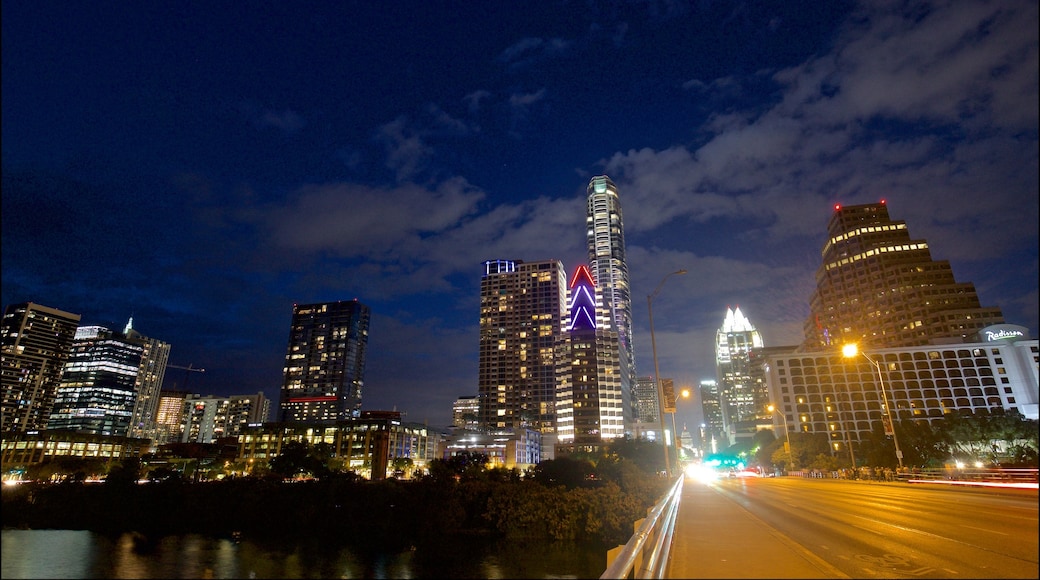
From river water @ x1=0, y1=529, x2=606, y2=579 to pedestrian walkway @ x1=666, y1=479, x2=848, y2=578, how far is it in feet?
103

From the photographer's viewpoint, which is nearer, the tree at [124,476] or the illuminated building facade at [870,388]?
the tree at [124,476]

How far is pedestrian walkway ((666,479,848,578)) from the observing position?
889 cm

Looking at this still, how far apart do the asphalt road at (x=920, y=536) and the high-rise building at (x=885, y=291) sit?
522ft

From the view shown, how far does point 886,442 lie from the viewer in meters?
75.9

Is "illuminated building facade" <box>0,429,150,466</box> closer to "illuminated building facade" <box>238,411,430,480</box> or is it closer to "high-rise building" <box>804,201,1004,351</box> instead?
"illuminated building facade" <box>238,411,430,480</box>

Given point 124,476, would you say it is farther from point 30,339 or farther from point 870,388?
point 870,388

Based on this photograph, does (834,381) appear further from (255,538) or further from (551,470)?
(255,538)

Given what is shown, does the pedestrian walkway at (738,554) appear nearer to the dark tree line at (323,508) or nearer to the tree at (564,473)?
the dark tree line at (323,508)

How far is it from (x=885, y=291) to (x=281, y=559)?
195655 millimetres

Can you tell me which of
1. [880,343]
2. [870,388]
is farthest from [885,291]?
[870,388]

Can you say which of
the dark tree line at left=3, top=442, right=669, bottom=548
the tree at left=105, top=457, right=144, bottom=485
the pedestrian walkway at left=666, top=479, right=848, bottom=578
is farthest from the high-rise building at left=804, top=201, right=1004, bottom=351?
the tree at left=105, top=457, right=144, bottom=485

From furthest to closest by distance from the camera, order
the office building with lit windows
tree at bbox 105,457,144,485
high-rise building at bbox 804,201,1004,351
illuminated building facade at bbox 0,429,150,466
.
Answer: high-rise building at bbox 804,201,1004,351 < illuminated building facade at bbox 0,429,150,466 < the office building with lit windows < tree at bbox 105,457,144,485

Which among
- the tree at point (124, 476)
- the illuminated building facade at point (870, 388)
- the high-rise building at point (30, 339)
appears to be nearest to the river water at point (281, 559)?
the tree at point (124, 476)

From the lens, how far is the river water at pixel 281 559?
41469 mm
